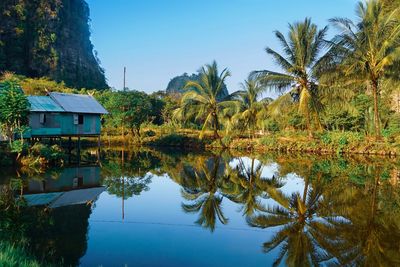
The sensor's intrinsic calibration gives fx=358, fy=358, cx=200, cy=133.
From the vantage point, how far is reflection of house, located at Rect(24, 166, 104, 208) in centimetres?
962

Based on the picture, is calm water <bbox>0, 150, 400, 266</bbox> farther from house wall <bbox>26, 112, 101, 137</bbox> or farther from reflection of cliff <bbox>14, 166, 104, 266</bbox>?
house wall <bbox>26, 112, 101, 137</bbox>

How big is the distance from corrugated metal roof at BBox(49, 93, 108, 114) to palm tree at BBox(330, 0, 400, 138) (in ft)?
51.0

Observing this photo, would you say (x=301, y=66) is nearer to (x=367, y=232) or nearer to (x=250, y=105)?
(x=250, y=105)

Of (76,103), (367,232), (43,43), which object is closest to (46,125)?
(76,103)

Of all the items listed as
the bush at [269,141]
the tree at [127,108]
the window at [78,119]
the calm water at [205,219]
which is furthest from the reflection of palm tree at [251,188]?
the tree at [127,108]

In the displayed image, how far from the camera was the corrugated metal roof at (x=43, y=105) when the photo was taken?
20203mm

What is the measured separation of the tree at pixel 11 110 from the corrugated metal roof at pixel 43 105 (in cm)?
319

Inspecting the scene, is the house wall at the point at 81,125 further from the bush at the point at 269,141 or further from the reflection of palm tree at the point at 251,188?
the bush at the point at 269,141

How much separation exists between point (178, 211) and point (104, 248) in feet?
10.2

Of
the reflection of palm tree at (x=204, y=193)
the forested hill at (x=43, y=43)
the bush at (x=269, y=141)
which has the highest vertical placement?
the forested hill at (x=43, y=43)

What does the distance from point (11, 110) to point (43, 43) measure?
38.9 meters

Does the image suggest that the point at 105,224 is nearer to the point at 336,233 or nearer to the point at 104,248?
the point at 104,248

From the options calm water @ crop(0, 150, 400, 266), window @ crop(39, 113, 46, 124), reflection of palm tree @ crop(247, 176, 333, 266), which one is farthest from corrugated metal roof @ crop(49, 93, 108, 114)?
reflection of palm tree @ crop(247, 176, 333, 266)

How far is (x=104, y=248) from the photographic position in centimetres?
618
